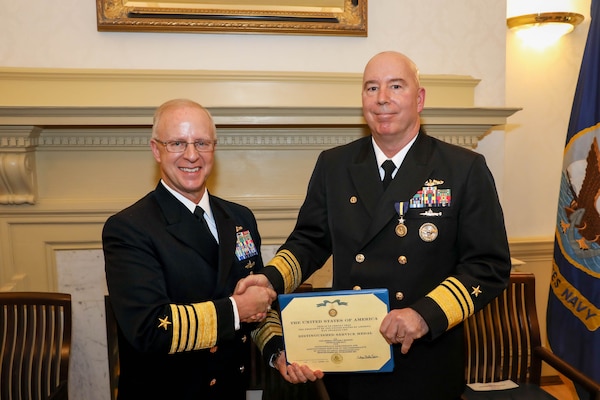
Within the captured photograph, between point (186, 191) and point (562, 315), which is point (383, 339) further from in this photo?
point (562, 315)

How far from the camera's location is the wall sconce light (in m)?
3.15

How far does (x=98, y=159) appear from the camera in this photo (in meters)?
2.67

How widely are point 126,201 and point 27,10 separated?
104cm

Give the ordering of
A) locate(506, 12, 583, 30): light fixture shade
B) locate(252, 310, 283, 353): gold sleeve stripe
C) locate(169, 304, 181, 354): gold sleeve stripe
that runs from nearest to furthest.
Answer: locate(169, 304, 181, 354): gold sleeve stripe, locate(252, 310, 283, 353): gold sleeve stripe, locate(506, 12, 583, 30): light fixture shade

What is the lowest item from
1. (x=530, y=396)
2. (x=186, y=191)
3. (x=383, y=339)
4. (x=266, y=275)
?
(x=530, y=396)

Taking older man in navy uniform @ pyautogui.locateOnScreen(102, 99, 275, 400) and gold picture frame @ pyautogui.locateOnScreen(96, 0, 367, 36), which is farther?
gold picture frame @ pyautogui.locateOnScreen(96, 0, 367, 36)

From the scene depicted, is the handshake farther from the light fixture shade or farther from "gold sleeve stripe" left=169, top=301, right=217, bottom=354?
the light fixture shade

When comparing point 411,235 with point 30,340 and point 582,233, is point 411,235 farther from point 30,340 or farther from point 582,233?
point 30,340

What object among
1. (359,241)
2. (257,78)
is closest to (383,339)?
(359,241)

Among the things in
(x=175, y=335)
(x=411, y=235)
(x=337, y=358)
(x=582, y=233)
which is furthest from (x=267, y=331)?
(x=582, y=233)

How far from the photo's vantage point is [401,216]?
159 cm

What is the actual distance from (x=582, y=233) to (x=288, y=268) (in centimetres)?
166

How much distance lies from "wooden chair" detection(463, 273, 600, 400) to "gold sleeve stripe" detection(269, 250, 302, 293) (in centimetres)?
121

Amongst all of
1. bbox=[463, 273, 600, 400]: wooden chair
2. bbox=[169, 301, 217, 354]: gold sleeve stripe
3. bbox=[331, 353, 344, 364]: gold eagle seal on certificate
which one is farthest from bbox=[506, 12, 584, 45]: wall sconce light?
bbox=[169, 301, 217, 354]: gold sleeve stripe
